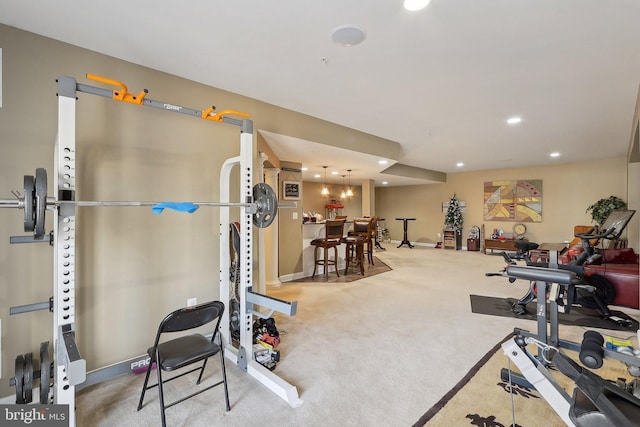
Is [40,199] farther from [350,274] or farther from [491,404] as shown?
[350,274]

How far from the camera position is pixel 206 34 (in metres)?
2.08

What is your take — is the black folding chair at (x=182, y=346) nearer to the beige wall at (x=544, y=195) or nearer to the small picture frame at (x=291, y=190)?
the small picture frame at (x=291, y=190)

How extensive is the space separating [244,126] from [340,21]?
1.06 meters

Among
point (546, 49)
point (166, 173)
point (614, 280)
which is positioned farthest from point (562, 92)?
point (166, 173)

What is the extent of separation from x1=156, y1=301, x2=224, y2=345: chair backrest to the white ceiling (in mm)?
1872

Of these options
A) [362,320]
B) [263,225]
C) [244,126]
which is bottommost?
[362,320]

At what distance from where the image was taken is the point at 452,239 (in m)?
9.59

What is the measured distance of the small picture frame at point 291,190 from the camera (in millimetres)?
5438

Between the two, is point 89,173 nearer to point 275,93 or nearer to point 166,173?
point 166,173

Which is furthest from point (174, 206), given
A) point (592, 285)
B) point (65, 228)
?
point (592, 285)

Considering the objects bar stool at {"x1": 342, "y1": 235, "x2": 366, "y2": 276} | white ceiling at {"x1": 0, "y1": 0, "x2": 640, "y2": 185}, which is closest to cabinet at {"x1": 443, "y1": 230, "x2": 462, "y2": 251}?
bar stool at {"x1": 342, "y1": 235, "x2": 366, "y2": 276}

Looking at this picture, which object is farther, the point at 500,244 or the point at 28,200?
the point at 500,244

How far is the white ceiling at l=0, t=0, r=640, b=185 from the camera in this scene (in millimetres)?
1825

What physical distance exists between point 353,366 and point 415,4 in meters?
2.70
